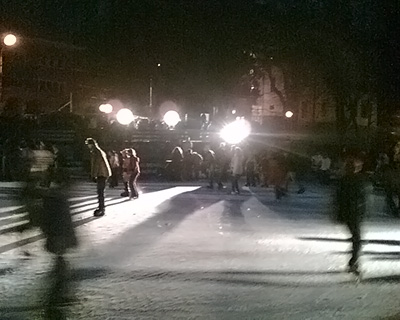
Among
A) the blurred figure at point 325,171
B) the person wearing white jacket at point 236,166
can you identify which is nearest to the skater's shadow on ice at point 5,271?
the person wearing white jacket at point 236,166

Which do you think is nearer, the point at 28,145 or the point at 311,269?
the point at 311,269

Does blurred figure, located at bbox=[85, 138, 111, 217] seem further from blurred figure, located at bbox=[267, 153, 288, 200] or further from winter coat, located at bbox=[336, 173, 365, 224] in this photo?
blurred figure, located at bbox=[267, 153, 288, 200]

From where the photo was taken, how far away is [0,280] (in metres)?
10.9

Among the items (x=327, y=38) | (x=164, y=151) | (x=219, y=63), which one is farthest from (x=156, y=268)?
(x=219, y=63)

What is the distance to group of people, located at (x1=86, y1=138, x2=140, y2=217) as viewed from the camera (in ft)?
61.3

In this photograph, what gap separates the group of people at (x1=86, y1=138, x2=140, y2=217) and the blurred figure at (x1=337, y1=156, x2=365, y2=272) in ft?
24.0

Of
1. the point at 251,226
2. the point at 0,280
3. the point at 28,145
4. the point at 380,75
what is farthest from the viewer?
the point at 380,75

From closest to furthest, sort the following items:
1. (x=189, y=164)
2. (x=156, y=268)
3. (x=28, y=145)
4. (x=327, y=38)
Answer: (x=156, y=268)
(x=28, y=145)
(x=189, y=164)
(x=327, y=38)

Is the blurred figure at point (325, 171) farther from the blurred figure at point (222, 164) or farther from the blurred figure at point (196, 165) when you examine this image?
the blurred figure at point (222, 164)

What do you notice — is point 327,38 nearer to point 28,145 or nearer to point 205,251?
point 28,145

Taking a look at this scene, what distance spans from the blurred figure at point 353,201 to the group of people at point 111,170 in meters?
7.32

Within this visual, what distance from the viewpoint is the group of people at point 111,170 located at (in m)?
18.7

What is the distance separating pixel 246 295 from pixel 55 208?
Answer: 9.46ft

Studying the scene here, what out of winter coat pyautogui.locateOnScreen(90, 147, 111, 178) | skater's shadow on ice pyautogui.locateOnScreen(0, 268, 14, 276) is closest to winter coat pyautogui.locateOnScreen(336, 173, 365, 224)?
skater's shadow on ice pyautogui.locateOnScreen(0, 268, 14, 276)
